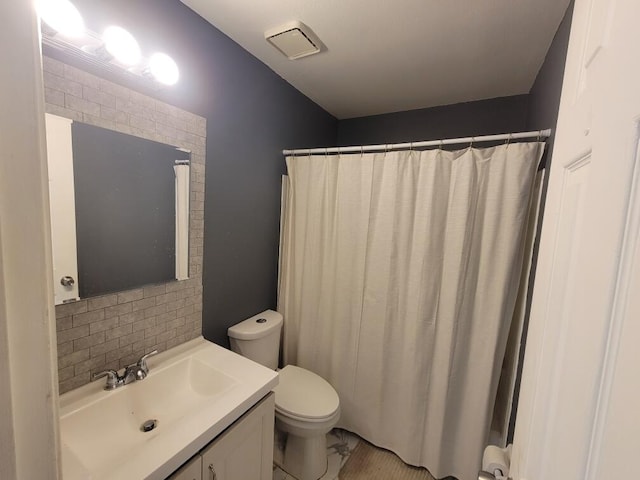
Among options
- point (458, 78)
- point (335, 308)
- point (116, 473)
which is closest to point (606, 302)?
point (116, 473)

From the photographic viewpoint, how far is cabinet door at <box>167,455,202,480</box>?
2.84 ft

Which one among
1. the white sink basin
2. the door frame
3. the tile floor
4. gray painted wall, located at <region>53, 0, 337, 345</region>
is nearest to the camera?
Answer: the door frame

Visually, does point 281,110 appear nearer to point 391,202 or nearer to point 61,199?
point 391,202

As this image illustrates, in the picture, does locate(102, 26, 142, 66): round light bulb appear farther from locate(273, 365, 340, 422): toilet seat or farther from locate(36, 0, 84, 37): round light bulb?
locate(273, 365, 340, 422): toilet seat

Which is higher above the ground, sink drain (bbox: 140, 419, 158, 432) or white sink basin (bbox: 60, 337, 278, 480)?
white sink basin (bbox: 60, 337, 278, 480)

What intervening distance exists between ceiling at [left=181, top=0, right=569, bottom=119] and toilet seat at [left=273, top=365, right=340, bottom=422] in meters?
1.94

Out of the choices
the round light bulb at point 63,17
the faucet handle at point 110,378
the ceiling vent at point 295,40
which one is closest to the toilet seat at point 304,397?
the faucet handle at point 110,378

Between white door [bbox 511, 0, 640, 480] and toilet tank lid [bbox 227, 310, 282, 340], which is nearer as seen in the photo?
white door [bbox 511, 0, 640, 480]

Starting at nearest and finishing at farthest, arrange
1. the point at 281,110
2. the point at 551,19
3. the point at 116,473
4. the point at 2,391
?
the point at 2,391
the point at 116,473
the point at 551,19
the point at 281,110

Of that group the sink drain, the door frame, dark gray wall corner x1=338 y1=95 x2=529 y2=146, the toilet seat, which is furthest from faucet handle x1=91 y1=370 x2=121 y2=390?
dark gray wall corner x1=338 y1=95 x2=529 y2=146

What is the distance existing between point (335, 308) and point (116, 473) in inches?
51.8

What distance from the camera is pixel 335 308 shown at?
189cm

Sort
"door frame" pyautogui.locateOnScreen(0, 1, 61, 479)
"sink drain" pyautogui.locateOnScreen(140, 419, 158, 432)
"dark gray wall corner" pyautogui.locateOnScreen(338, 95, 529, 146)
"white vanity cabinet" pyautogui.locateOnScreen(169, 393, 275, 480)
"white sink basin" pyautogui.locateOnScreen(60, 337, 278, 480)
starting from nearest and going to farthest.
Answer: "door frame" pyautogui.locateOnScreen(0, 1, 61, 479), "white sink basin" pyautogui.locateOnScreen(60, 337, 278, 480), "white vanity cabinet" pyautogui.locateOnScreen(169, 393, 275, 480), "sink drain" pyautogui.locateOnScreen(140, 419, 158, 432), "dark gray wall corner" pyautogui.locateOnScreen(338, 95, 529, 146)

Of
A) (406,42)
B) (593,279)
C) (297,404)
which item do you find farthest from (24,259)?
(406,42)
